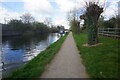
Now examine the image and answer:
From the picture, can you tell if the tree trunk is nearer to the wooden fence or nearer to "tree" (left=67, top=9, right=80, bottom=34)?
the wooden fence

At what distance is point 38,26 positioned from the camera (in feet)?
272

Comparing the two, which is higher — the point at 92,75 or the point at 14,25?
the point at 14,25

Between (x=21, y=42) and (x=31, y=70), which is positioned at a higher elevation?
(x=21, y=42)

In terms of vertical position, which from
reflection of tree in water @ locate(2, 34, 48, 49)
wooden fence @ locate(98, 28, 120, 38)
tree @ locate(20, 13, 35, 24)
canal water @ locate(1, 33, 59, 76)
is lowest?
canal water @ locate(1, 33, 59, 76)

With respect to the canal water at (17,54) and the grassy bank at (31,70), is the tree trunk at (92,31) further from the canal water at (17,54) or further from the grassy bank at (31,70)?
the grassy bank at (31,70)

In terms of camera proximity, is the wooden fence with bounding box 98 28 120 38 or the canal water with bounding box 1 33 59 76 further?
the wooden fence with bounding box 98 28 120 38

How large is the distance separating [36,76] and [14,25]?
57094 mm

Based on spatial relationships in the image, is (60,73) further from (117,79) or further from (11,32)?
(11,32)

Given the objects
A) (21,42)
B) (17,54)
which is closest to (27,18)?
(21,42)

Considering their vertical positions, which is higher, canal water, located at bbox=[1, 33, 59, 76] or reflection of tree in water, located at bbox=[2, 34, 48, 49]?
reflection of tree in water, located at bbox=[2, 34, 48, 49]

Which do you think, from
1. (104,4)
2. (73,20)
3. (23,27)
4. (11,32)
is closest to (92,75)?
(104,4)

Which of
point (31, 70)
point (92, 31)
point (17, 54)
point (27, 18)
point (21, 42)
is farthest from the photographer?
point (27, 18)

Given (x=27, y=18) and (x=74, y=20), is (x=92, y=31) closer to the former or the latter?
(x=74, y=20)

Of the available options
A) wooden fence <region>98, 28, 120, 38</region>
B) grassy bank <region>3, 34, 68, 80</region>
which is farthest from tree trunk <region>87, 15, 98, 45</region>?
grassy bank <region>3, 34, 68, 80</region>
